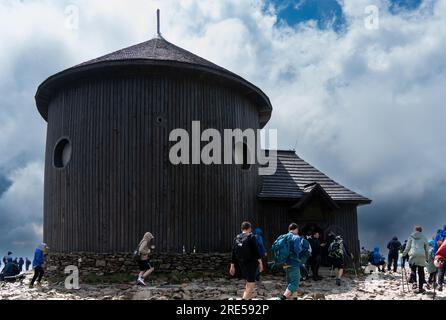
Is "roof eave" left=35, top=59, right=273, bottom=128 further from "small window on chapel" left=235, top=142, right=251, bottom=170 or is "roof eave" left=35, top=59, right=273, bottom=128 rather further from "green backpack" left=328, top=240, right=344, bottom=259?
"green backpack" left=328, top=240, right=344, bottom=259

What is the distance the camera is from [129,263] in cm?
1352

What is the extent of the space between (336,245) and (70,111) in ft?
31.7

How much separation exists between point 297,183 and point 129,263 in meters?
7.97

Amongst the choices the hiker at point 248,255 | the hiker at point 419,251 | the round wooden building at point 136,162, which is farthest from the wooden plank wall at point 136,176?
the hiker at point 419,251

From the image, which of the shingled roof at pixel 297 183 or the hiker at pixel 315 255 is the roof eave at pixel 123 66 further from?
the hiker at pixel 315 255

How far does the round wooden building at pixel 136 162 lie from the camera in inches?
548

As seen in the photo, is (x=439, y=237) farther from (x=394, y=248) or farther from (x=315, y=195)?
(x=315, y=195)

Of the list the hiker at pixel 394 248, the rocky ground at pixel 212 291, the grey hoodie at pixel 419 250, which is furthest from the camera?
the hiker at pixel 394 248

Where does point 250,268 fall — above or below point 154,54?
below

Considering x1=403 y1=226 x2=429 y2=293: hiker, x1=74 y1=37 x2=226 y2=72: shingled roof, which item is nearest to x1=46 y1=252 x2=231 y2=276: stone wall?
x1=403 y1=226 x2=429 y2=293: hiker

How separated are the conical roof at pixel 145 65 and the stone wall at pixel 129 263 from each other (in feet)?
19.2

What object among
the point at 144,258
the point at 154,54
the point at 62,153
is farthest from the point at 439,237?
the point at 62,153

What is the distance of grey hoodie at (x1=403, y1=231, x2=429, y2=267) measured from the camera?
36.3 feet
